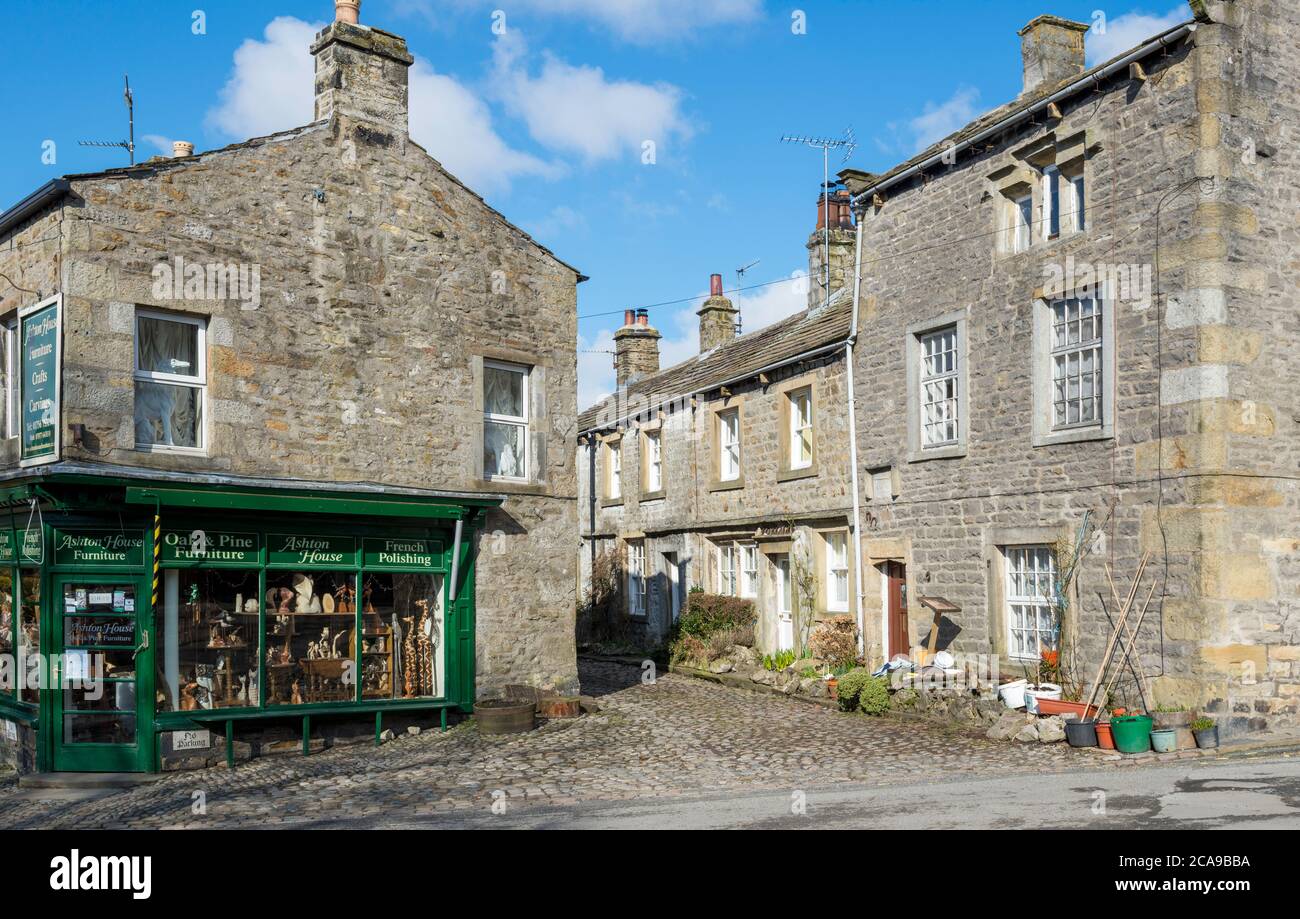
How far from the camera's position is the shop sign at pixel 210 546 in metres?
12.7

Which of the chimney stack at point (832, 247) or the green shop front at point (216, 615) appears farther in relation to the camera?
the chimney stack at point (832, 247)

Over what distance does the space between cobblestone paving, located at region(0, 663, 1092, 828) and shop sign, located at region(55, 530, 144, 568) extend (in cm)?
230

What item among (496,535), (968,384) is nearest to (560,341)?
(496,535)

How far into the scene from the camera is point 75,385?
12.4m

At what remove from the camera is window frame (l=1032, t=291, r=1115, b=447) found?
14.3 m

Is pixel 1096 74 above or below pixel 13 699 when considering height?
above

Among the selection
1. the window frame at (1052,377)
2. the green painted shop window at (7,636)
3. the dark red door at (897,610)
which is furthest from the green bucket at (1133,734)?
the green painted shop window at (7,636)

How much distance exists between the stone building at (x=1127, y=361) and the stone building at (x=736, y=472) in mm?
2864

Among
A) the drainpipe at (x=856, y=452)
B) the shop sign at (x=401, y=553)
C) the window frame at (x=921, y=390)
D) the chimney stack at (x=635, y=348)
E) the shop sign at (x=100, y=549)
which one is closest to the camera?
the shop sign at (x=100, y=549)

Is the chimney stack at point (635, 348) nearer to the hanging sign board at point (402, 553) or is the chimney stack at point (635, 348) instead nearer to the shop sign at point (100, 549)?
the hanging sign board at point (402, 553)

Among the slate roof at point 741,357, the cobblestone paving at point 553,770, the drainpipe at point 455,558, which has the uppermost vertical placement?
the slate roof at point 741,357

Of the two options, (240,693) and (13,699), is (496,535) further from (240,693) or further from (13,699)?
(13,699)

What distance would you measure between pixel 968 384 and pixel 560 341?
5.70m

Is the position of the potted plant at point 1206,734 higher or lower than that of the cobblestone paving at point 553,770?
higher
